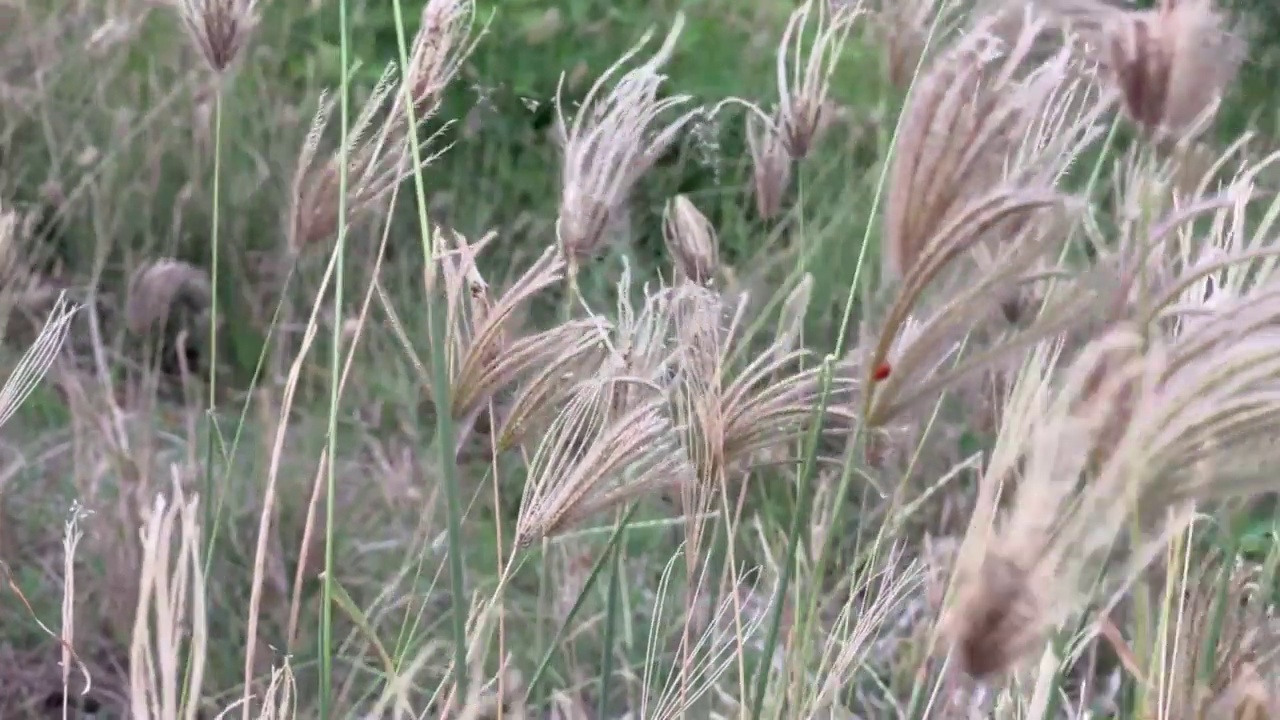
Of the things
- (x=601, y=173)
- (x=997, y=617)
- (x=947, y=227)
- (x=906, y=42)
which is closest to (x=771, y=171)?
(x=906, y=42)

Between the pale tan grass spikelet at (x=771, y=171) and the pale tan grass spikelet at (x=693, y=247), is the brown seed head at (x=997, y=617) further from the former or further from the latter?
the pale tan grass spikelet at (x=771, y=171)

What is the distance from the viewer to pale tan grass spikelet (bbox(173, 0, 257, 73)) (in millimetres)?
771

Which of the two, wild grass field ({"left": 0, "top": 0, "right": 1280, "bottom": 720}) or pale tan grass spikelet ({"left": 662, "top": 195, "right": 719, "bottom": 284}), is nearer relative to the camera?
wild grass field ({"left": 0, "top": 0, "right": 1280, "bottom": 720})


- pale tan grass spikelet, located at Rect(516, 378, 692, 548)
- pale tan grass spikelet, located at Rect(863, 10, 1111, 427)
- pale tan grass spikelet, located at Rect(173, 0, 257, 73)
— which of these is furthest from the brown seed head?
pale tan grass spikelet, located at Rect(173, 0, 257, 73)

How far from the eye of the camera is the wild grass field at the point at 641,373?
1.58 ft

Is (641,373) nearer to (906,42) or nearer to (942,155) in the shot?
(942,155)

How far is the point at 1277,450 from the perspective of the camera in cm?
40

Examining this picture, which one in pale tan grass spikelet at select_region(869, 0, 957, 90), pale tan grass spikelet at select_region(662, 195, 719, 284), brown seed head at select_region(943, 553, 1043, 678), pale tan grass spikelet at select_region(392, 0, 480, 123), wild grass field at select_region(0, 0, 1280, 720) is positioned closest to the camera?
brown seed head at select_region(943, 553, 1043, 678)

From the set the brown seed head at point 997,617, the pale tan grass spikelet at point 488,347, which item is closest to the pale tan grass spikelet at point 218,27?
the pale tan grass spikelet at point 488,347

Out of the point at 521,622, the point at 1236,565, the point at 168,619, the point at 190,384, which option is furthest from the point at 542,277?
the point at 190,384

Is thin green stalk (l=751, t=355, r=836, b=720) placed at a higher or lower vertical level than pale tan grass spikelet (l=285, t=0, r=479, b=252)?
lower

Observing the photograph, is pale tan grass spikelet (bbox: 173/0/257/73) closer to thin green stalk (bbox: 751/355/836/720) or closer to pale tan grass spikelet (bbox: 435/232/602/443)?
pale tan grass spikelet (bbox: 435/232/602/443)

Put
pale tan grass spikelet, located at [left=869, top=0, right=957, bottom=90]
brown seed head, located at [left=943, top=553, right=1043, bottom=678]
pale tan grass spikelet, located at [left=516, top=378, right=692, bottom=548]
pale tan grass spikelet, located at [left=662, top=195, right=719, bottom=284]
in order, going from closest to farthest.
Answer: brown seed head, located at [left=943, top=553, right=1043, bottom=678], pale tan grass spikelet, located at [left=516, top=378, right=692, bottom=548], pale tan grass spikelet, located at [left=662, top=195, right=719, bottom=284], pale tan grass spikelet, located at [left=869, top=0, right=957, bottom=90]

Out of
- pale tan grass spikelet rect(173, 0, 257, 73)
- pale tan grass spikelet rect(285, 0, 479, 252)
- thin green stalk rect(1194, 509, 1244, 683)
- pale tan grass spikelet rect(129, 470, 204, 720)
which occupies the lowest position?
thin green stalk rect(1194, 509, 1244, 683)
